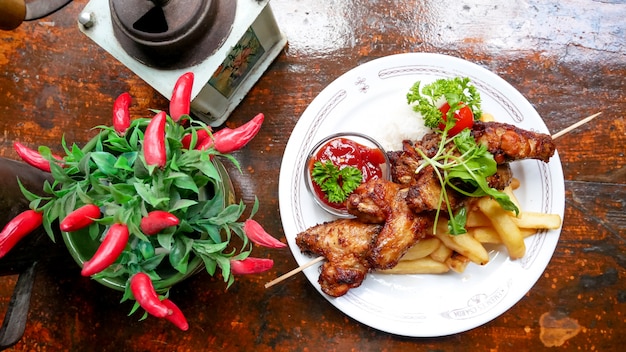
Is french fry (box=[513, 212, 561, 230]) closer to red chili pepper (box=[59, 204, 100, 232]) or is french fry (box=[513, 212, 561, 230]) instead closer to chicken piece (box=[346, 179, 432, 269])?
chicken piece (box=[346, 179, 432, 269])

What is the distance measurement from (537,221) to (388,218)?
2.03 ft

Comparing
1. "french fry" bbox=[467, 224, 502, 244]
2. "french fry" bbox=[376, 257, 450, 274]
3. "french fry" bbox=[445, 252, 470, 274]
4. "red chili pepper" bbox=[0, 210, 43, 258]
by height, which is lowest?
"french fry" bbox=[376, 257, 450, 274]

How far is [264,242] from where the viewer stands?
63.7 inches

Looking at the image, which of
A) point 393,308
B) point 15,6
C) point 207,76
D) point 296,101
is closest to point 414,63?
point 296,101

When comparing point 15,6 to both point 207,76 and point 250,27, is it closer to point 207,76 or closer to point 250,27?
point 207,76

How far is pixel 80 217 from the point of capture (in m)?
1.35

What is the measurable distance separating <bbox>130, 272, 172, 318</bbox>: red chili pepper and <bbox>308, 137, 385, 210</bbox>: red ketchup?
0.85 meters

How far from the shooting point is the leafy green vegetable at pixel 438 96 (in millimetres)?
2092

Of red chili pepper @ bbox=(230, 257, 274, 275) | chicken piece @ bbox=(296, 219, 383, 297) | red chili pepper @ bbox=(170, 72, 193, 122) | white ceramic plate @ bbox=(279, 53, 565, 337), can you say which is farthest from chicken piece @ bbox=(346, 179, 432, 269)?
red chili pepper @ bbox=(170, 72, 193, 122)

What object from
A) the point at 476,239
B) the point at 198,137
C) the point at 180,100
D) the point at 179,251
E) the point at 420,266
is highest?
the point at 180,100

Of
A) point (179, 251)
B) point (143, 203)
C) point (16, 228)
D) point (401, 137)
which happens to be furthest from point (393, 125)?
point (16, 228)

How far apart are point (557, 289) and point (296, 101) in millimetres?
1438

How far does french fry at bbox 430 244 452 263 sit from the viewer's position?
2115mm

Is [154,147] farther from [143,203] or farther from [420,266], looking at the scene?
[420,266]
